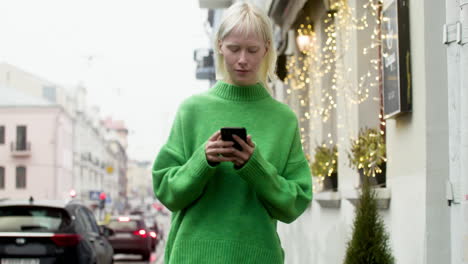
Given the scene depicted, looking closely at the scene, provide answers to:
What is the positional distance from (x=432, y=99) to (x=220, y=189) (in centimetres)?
306

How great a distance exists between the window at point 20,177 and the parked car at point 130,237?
4516cm

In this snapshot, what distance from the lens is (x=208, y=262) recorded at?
10.3ft

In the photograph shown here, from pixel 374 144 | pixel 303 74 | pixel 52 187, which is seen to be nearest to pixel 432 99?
pixel 374 144

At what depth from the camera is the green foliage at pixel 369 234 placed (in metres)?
7.08

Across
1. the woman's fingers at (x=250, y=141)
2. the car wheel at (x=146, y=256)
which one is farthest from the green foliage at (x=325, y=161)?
the car wheel at (x=146, y=256)

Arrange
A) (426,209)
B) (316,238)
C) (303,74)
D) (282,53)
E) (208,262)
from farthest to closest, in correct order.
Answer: (282,53), (303,74), (316,238), (426,209), (208,262)

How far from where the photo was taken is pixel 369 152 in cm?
830

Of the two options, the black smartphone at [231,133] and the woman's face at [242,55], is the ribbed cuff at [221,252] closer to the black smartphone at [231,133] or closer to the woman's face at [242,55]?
the black smartphone at [231,133]

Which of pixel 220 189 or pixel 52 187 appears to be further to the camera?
pixel 52 187

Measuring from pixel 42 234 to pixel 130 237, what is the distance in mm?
18202

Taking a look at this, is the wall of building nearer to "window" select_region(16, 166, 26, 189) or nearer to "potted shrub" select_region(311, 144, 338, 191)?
"window" select_region(16, 166, 26, 189)

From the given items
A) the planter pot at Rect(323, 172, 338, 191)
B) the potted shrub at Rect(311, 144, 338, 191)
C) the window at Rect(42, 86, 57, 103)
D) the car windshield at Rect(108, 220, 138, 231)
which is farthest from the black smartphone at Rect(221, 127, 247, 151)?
the window at Rect(42, 86, 57, 103)

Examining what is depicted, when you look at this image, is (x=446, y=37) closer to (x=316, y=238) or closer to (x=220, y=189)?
(x=220, y=189)

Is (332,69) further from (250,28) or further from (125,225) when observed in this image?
(125,225)
